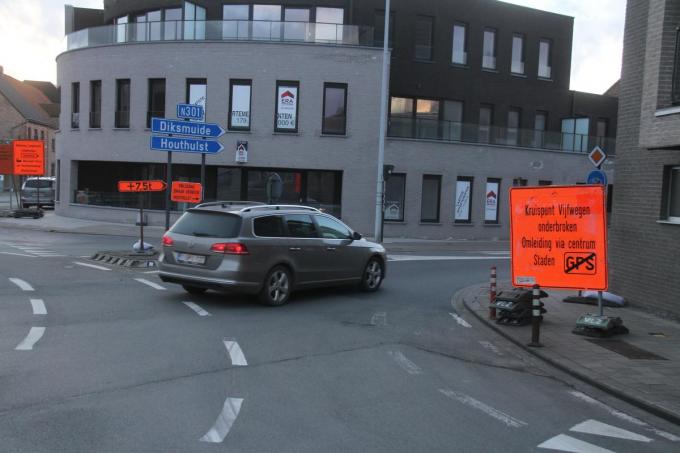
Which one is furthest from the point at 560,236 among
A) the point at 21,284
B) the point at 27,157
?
the point at 27,157

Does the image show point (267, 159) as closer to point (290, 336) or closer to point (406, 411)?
point (290, 336)

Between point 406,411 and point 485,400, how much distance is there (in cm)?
90

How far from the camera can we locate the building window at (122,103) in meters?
28.4

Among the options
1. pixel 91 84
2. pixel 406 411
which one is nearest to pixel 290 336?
pixel 406 411

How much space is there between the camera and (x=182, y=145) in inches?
579

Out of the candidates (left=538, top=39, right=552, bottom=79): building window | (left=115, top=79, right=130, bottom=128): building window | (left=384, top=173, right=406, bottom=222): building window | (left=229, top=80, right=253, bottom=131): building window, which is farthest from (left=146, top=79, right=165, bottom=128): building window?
(left=538, top=39, right=552, bottom=79): building window

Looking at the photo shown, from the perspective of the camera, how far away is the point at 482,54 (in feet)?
102

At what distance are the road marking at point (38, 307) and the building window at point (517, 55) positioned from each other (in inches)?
1094

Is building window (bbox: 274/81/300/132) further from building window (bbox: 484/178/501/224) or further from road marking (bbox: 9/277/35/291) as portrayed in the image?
road marking (bbox: 9/277/35/291)

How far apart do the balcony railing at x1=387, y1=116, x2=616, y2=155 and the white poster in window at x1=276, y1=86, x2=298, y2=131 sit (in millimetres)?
4232

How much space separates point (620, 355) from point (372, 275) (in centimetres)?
Answer: 550

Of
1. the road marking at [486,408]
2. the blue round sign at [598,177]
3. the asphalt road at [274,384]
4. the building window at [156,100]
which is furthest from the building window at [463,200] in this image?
the road marking at [486,408]

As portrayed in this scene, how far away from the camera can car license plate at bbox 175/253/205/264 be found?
9.77 meters

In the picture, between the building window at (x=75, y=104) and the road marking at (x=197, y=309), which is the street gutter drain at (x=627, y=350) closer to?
the road marking at (x=197, y=309)
